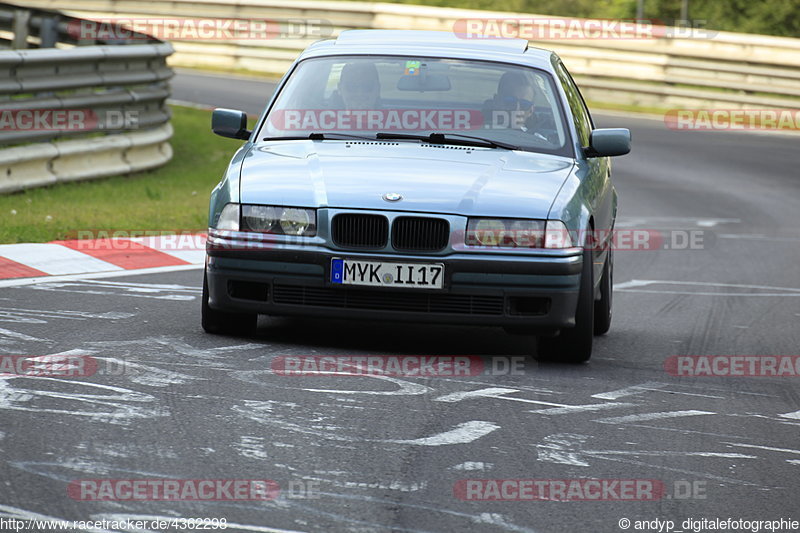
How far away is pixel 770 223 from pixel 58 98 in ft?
24.7

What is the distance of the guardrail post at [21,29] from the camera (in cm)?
1547

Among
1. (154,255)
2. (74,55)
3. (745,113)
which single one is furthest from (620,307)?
(745,113)

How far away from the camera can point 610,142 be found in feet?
25.8

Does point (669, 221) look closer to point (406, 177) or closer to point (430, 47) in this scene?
point (430, 47)

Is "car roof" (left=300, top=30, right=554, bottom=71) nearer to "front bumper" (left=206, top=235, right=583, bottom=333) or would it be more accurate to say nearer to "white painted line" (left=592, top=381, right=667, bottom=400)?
"front bumper" (left=206, top=235, right=583, bottom=333)

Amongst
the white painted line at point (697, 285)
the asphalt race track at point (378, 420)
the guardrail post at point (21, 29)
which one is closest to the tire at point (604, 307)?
the asphalt race track at point (378, 420)

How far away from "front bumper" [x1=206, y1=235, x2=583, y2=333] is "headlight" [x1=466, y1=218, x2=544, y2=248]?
7 cm

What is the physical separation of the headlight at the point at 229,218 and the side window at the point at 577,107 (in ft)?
7.10

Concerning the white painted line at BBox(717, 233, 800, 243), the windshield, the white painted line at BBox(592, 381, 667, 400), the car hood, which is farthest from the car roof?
the white painted line at BBox(717, 233, 800, 243)

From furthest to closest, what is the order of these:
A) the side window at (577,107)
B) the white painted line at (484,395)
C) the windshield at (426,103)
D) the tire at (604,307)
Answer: the tire at (604,307)
the side window at (577,107)
the windshield at (426,103)
the white painted line at (484,395)

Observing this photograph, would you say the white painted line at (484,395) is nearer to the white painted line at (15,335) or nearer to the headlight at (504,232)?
the headlight at (504,232)

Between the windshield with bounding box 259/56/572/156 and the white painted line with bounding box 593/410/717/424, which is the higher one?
the windshield with bounding box 259/56/572/156

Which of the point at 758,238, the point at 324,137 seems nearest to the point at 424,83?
the point at 324,137

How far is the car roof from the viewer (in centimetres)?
834
